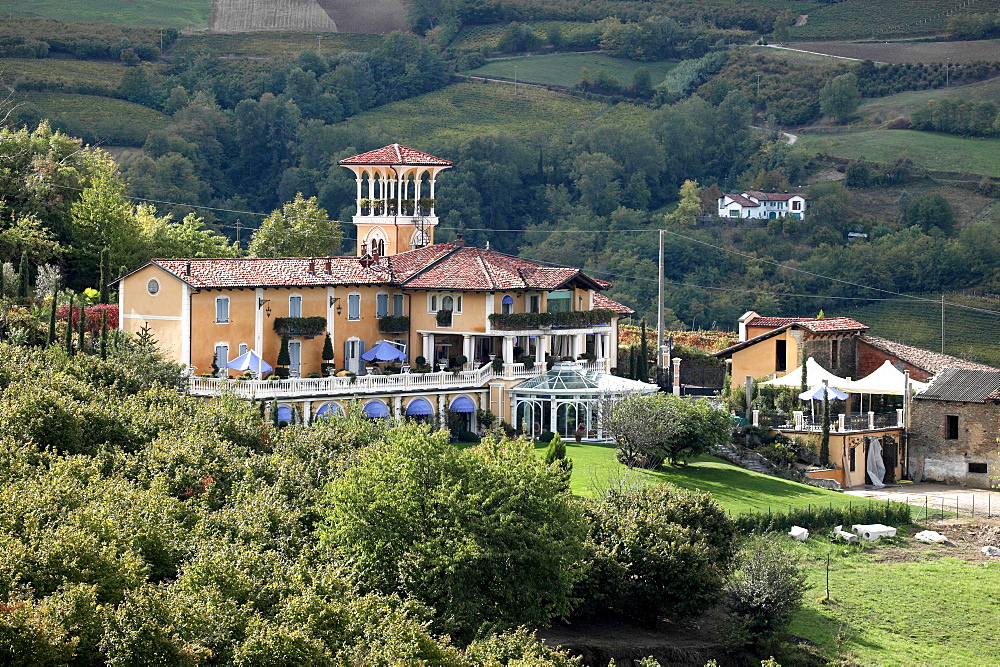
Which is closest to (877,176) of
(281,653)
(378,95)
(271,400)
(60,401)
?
(378,95)

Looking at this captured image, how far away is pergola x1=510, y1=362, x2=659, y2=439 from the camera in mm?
61062

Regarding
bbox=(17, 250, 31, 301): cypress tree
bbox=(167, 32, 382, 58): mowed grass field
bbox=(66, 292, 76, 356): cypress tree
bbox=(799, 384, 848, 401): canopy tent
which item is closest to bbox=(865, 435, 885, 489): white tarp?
bbox=(799, 384, 848, 401): canopy tent

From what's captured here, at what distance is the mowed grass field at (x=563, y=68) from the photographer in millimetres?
184250

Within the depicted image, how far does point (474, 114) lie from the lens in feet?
563

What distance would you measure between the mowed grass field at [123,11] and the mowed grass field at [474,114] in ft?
92.4

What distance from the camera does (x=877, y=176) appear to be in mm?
153750

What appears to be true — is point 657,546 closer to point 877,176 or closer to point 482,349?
point 482,349

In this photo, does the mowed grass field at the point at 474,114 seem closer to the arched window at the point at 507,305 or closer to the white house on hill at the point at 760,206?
the white house on hill at the point at 760,206

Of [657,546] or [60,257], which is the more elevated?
[60,257]

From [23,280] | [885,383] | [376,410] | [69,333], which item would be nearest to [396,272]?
[376,410]

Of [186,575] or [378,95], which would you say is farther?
[378,95]

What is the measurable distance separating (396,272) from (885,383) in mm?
20608

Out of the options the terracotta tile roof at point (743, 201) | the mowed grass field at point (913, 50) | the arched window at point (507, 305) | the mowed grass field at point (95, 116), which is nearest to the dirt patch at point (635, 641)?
the arched window at point (507, 305)

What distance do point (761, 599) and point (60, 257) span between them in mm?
38758
